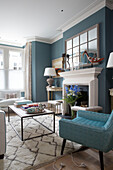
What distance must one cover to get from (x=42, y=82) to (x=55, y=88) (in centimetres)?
90

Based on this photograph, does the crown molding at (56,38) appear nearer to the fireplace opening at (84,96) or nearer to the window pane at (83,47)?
the window pane at (83,47)

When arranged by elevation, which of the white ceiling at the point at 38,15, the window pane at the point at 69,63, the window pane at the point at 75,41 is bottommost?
the window pane at the point at 69,63

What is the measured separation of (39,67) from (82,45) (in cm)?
227

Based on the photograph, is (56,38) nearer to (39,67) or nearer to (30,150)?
(39,67)

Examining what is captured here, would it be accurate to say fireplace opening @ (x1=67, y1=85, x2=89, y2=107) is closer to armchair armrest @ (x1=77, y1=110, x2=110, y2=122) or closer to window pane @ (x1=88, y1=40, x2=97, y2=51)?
window pane @ (x1=88, y1=40, x2=97, y2=51)

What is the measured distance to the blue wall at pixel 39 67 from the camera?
5.17 m

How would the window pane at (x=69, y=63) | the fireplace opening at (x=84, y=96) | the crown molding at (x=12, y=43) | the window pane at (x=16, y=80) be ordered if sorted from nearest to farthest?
1. the fireplace opening at (x=84, y=96)
2. the window pane at (x=69, y=63)
3. the crown molding at (x=12, y=43)
4. the window pane at (x=16, y=80)

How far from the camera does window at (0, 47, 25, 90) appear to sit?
5430mm

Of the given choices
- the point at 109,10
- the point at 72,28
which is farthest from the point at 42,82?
the point at 109,10

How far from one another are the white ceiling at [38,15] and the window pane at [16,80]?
1577 millimetres

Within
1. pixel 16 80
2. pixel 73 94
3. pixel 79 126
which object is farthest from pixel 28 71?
pixel 79 126

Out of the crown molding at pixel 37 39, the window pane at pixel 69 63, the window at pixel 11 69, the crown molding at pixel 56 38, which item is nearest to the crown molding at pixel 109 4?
the window pane at pixel 69 63

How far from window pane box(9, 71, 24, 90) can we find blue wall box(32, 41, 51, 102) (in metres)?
0.81

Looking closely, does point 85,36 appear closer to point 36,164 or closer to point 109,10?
point 109,10
